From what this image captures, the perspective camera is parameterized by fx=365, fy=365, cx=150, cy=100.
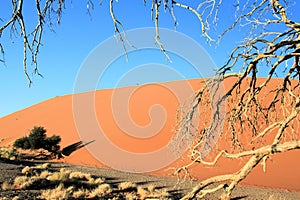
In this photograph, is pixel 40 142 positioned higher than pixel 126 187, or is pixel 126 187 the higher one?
pixel 40 142

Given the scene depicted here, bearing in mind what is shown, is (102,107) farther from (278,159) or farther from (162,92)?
(278,159)

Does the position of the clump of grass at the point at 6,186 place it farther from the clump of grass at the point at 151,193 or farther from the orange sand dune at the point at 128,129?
the orange sand dune at the point at 128,129

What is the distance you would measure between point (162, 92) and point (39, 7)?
5093 cm

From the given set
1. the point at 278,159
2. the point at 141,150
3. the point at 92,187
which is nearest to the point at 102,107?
the point at 141,150

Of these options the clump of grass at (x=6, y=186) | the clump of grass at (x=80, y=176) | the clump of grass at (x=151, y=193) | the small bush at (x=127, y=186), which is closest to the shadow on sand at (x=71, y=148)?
the clump of grass at (x=80, y=176)

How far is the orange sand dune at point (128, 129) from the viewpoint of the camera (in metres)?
20.6

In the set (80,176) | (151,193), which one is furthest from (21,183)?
(151,193)

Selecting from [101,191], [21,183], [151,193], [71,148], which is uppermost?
[71,148]

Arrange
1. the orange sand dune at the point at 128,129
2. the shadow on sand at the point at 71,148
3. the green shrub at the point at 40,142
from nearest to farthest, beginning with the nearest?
the orange sand dune at the point at 128,129, the green shrub at the point at 40,142, the shadow on sand at the point at 71,148

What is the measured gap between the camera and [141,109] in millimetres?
45281

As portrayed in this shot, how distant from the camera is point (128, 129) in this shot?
37000mm

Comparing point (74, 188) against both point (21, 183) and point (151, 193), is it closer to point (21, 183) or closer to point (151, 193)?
point (21, 183)

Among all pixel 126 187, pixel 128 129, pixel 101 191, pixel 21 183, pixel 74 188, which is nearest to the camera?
pixel 21 183

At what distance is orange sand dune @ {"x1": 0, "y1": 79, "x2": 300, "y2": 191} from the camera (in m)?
20.6
